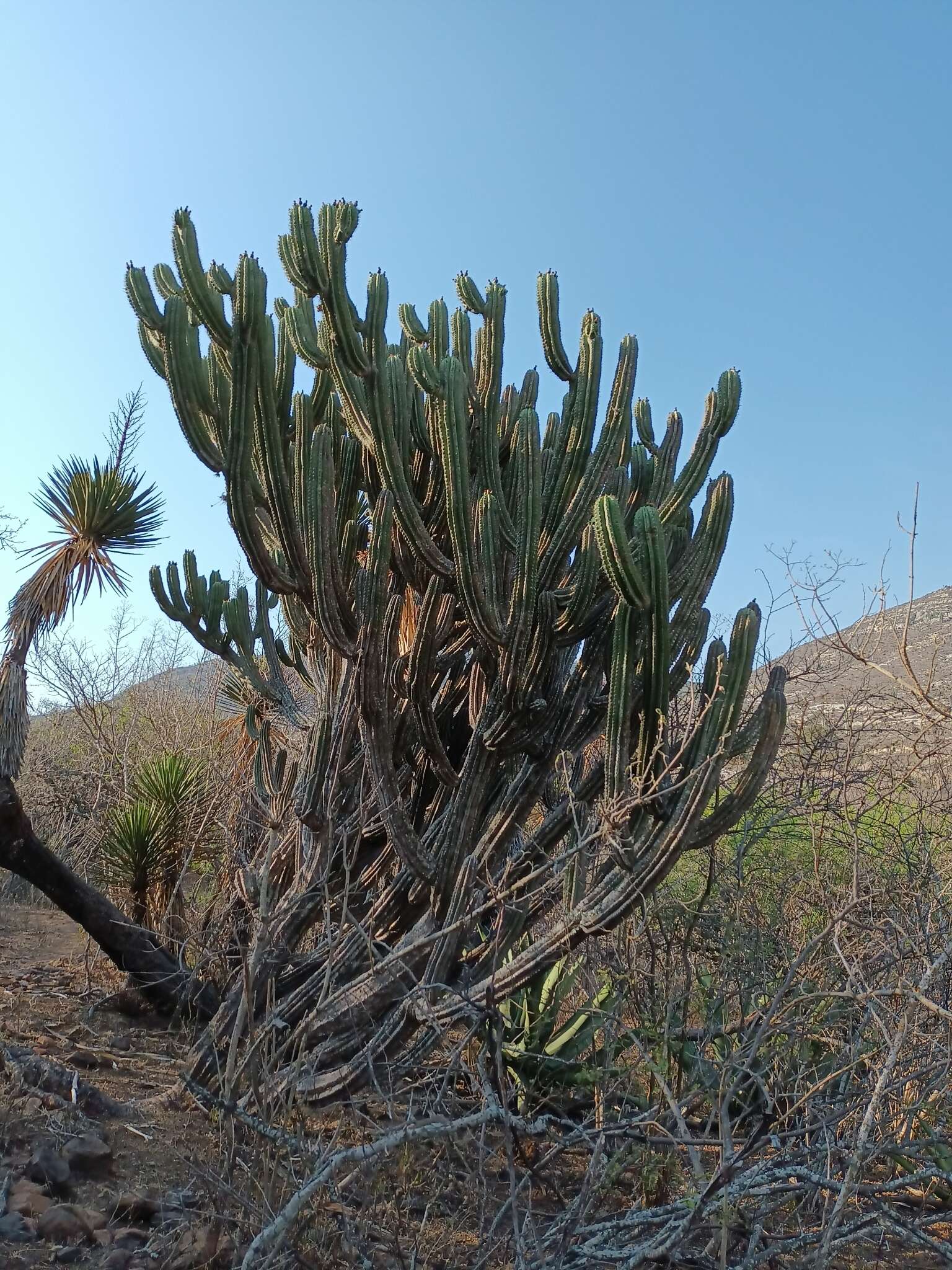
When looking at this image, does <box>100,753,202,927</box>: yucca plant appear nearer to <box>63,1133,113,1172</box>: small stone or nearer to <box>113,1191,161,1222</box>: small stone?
<box>63,1133,113,1172</box>: small stone

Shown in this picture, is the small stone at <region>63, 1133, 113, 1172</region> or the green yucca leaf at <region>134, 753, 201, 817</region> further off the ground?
the green yucca leaf at <region>134, 753, 201, 817</region>

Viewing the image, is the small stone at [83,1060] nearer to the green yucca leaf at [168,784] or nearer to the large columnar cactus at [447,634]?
the large columnar cactus at [447,634]

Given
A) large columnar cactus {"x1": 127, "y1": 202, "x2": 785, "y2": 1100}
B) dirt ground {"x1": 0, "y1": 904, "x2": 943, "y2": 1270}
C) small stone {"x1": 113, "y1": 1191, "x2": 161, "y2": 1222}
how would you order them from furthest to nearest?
large columnar cactus {"x1": 127, "y1": 202, "x2": 785, "y2": 1100}, small stone {"x1": 113, "y1": 1191, "x2": 161, "y2": 1222}, dirt ground {"x1": 0, "y1": 904, "x2": 943, "y2": 1270}

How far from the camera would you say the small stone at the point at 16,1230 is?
2785 millimetres

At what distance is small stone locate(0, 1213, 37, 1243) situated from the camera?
2.79 m

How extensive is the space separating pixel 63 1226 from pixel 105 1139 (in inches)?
37.2

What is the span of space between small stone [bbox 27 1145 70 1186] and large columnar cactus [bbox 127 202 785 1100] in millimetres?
1000

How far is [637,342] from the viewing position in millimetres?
5691

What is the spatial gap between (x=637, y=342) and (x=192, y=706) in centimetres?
1118

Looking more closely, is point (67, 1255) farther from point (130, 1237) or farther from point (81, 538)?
point (81, 538)

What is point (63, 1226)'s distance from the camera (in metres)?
2.84

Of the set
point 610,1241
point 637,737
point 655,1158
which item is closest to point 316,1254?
point 610,1241

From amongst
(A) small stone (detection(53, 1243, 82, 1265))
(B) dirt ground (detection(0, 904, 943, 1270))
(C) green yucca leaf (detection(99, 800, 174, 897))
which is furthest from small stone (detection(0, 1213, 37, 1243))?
(C) green yucca leaf (detection(99, 800, 174, 897))

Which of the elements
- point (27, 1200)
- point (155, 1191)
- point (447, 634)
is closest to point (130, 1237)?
point (27, 1200)
